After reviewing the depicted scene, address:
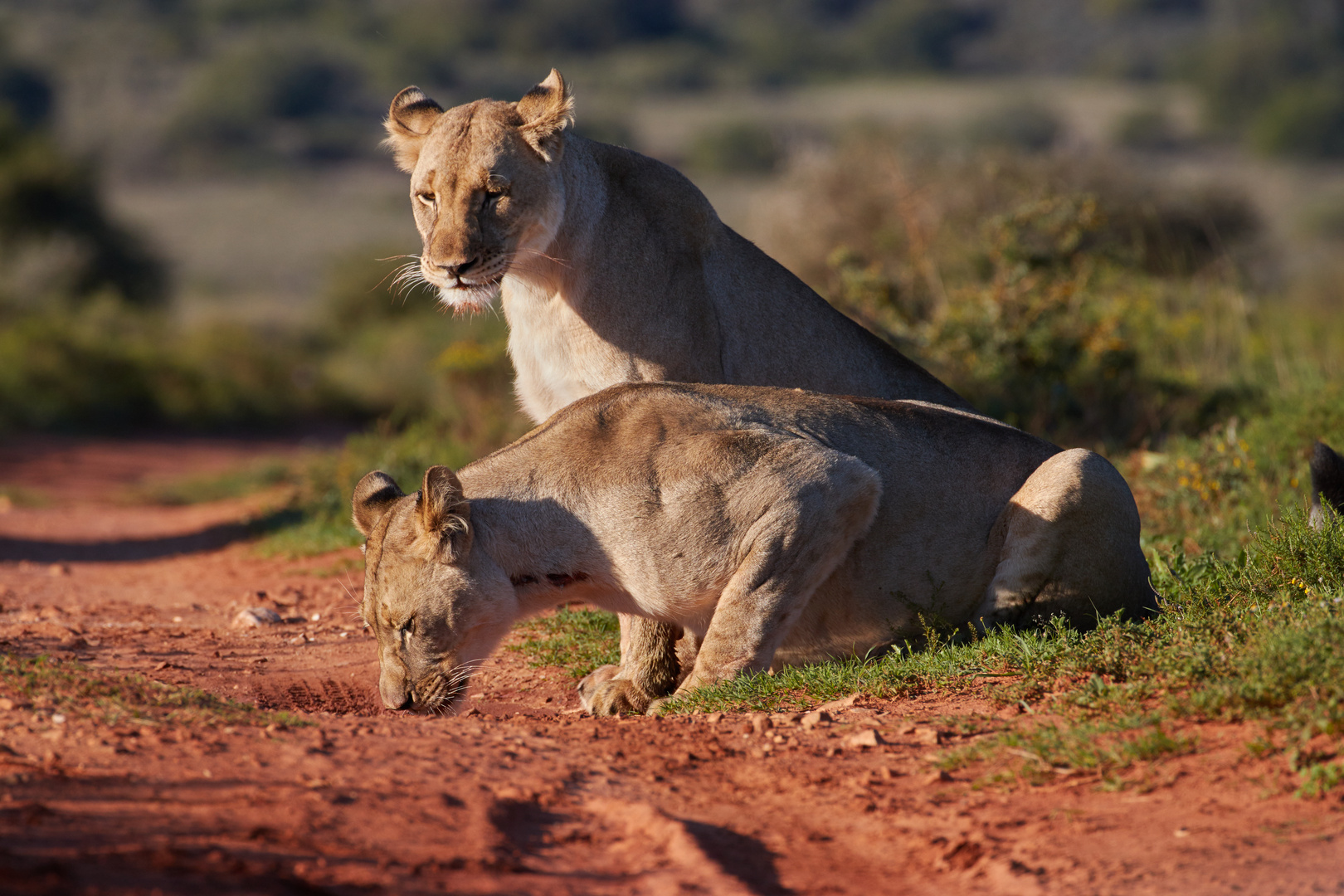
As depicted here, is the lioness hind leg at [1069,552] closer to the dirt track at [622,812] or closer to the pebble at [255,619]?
the dirt track at [622,812]

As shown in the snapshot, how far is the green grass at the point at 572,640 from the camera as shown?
663cm

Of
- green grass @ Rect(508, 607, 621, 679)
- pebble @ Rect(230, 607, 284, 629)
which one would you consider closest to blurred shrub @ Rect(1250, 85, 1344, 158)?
green grass @ Rect(508, 607, 621, 679)

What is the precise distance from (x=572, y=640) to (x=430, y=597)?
1765 mm

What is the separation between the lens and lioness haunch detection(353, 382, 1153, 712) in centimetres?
532

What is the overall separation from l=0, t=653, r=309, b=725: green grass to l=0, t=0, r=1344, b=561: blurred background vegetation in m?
5.18

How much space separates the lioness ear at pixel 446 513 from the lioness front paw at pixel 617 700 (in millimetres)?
987

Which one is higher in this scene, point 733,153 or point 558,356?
point 733,153

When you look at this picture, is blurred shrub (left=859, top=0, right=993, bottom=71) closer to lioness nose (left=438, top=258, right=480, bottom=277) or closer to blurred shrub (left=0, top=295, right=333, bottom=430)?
blurred shrub (left=0, top=295, right=333, bottom=430)

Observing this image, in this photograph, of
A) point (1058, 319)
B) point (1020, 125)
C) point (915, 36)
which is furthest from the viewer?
point (915, 36)

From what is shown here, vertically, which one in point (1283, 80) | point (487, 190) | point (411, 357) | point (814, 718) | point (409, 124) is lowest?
point (814, 718)

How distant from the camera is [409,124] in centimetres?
688

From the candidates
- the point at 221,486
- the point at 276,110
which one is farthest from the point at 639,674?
the point at 276,110

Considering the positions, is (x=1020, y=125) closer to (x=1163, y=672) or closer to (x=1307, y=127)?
(x=1307, y=127)

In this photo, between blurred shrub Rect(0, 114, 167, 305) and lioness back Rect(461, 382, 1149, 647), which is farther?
blurred shrub Rect(0, 114, 167, 305)
